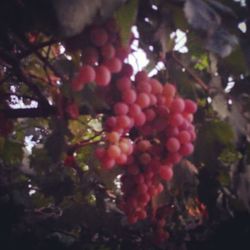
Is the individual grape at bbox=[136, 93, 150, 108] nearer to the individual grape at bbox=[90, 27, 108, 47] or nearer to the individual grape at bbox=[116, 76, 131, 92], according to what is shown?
the individual grape at bbox=[116, 76, 131, 92]

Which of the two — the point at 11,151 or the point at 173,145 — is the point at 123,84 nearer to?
the point at 173,145

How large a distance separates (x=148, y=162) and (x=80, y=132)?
731 millimetres

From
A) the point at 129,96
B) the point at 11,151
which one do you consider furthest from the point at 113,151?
the point at 11,151

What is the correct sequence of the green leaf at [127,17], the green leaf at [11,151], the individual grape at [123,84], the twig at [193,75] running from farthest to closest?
the green leaf at [11,151], the twig at [193,75], the individual grape at [123,84], the green leaf at [127,17]

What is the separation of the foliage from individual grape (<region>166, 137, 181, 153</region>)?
161mm

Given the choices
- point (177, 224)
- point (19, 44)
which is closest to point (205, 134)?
point (177, 224)

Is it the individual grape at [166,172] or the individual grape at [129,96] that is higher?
the individual grape at [129,96]

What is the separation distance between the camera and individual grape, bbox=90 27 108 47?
113 cm

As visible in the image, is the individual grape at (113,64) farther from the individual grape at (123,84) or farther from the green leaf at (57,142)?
the green leaf at (57,142)

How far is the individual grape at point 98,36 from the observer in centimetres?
113

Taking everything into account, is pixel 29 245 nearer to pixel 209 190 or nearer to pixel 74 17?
pixel 209 190

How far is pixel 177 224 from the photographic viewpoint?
5.78 feet

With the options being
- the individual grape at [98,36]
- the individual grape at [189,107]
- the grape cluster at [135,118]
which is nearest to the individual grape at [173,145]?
the grape cluster at [135,118]

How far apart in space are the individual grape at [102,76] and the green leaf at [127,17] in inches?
3.5
